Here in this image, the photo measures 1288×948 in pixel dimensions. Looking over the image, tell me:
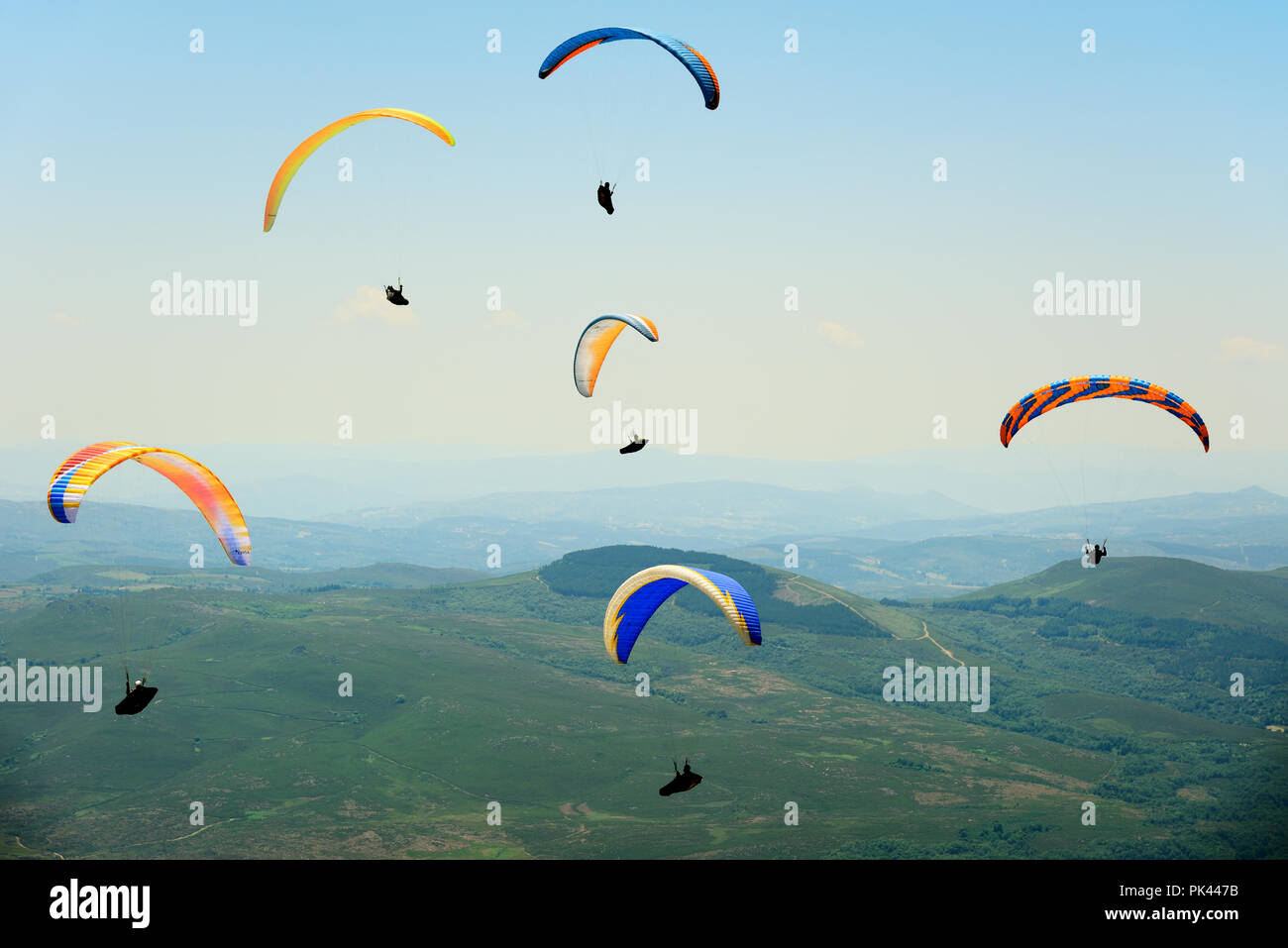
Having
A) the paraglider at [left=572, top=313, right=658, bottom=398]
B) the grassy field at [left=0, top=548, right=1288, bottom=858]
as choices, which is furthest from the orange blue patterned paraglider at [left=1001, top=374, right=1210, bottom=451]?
the grassy field at [left=0, top=548, right=1288, bottom=858]

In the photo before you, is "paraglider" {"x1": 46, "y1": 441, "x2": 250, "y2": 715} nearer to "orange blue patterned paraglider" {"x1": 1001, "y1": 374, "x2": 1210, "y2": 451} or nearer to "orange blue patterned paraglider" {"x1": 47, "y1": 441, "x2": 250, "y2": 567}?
"orange blue patterned paraglider" {"x1": 47, "y1": 441, "x2": 250, "y2": 567}

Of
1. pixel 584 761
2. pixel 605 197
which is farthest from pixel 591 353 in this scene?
pixel 584 761

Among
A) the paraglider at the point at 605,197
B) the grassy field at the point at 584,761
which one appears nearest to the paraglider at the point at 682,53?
the paraglider at the point at 605,197
